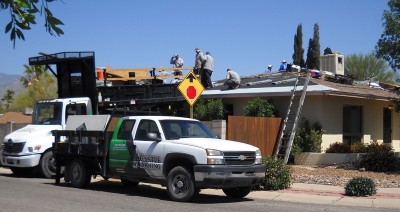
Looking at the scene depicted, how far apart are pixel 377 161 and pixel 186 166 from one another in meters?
8.69

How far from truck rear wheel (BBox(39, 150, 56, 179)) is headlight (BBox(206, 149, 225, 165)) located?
730cm

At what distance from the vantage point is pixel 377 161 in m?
17.8

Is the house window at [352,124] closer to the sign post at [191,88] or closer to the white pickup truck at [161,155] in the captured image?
the sign post at [191,88]

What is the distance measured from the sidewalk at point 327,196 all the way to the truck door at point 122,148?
2.40 metres

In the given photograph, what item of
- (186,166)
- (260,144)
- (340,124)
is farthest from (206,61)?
(186,166)

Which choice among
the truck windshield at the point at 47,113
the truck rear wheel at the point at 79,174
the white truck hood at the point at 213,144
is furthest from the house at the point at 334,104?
the truck rear wheel at the point at 79,174

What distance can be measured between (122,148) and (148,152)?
944 mm

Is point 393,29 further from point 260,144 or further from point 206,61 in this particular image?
point 206,61

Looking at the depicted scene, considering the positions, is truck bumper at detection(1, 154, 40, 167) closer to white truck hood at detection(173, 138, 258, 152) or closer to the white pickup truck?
the white pickup truck

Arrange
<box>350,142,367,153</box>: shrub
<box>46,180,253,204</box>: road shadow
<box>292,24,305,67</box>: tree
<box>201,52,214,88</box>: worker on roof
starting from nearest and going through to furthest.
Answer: <box>46,180,253,204</box>: road shadow < <box>350,142,367,153</box>: shrub < <box>201,52,214,88</box>: worker on roof < <box>292,24,305,67</box>: tree

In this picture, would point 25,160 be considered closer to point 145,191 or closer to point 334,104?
point 145,191

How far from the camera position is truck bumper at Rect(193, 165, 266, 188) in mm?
11086

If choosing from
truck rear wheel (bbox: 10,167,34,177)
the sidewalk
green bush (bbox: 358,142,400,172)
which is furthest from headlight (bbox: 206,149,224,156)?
truck rear wheel (bbox: 10,167,34,177)

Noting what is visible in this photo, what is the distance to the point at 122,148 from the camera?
42.2 feet
